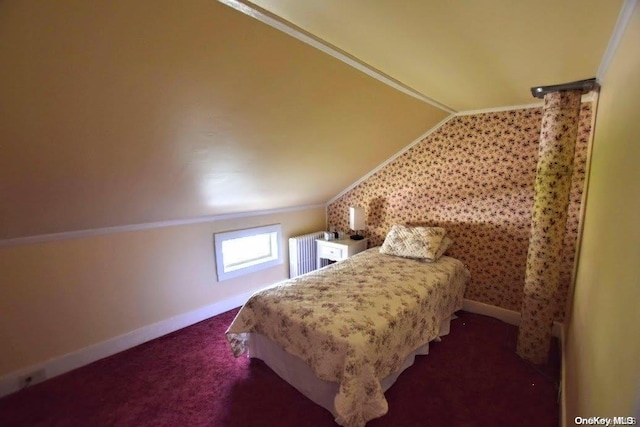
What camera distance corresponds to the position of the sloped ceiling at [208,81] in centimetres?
96

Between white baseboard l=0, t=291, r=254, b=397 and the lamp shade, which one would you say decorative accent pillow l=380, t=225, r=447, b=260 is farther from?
white baseboard l=0, t=291, r=254, b=397

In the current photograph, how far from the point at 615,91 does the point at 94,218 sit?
10.3 ft

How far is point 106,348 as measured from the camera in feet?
7.64

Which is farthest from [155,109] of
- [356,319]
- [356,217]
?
[356,217]

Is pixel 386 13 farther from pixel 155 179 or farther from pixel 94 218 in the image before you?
pixel 94 218

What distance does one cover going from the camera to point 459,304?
2793 millimetres

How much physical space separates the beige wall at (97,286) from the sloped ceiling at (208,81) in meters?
0.25

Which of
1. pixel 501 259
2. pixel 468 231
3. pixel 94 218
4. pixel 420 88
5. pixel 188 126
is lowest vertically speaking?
pixel 501 259

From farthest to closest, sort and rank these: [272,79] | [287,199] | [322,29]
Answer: [287,199], [272,79], [322,29]

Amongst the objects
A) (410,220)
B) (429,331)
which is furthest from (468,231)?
(429,331)

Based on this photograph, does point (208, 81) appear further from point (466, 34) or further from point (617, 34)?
point (617, 34)
